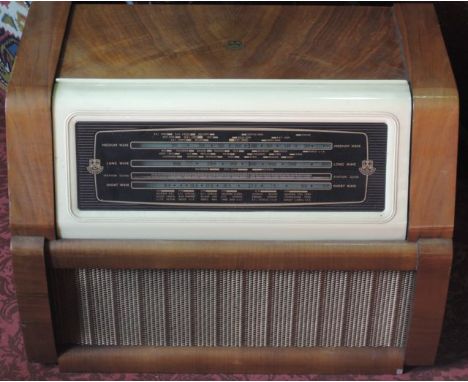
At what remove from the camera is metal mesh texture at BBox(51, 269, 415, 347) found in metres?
1.42

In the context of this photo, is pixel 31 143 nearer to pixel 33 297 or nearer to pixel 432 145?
pixel 33 297

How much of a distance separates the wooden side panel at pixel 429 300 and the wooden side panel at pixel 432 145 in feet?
0.08

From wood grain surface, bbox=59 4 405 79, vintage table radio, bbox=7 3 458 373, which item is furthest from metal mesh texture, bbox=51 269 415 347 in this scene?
wood grain surface, bbox=59 4 405 79

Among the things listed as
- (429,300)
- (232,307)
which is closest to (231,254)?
(232,307)

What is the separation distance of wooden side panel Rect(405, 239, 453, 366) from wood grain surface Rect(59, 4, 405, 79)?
256 millimetres

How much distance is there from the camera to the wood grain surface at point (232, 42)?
4.57ft

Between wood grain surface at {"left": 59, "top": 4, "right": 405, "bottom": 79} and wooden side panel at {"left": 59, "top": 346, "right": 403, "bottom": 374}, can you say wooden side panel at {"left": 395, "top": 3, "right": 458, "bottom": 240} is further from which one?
wooden side panel at {"left": 59, "top": 346, "right": 403, "bottom": 374}

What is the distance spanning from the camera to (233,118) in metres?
1.35

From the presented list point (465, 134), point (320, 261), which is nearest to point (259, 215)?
point (320, 261)

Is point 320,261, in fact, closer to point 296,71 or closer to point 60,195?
point 296,71

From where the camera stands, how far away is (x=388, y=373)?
4.92 ft

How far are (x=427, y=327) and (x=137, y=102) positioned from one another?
544 millimetres

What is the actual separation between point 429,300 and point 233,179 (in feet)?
1.11

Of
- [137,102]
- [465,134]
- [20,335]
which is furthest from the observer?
[465,134]
